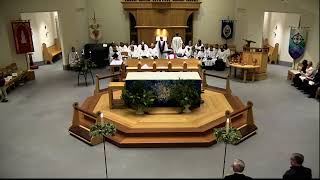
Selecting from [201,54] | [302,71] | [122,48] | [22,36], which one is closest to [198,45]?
[201,54]

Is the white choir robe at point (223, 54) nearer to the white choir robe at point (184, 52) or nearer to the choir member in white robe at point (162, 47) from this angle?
the white choir robe at point (184, 52)

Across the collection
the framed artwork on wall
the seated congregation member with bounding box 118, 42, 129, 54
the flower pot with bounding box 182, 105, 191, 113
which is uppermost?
the framed artwork on wall

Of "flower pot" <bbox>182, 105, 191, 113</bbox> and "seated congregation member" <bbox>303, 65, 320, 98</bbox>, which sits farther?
"seated congregation member" <bbox>303, 65, 320, 98</bbox>

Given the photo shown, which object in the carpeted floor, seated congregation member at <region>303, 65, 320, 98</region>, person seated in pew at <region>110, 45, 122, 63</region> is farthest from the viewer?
person seated in pew at <region>110, 45, 122, 63</region>

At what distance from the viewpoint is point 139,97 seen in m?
8.54

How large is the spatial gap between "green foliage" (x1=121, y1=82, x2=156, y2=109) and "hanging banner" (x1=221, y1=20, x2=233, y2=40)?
827 cm

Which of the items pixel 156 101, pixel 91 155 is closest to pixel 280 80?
pixel 156 101

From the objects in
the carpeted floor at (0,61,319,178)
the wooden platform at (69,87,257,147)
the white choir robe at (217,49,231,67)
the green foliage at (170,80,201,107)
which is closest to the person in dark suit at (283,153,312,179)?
the carpeted floor at (0,61,319,178)

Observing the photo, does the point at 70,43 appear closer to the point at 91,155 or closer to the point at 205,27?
the point at 205,27

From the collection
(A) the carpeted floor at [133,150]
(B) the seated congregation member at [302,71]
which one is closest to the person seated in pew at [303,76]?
(B) the seated congregation member at [302,71]

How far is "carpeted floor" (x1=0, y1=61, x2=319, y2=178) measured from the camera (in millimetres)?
6520

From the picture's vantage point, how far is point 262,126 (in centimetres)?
865

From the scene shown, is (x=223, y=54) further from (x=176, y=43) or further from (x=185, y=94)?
(x=185, y=94)

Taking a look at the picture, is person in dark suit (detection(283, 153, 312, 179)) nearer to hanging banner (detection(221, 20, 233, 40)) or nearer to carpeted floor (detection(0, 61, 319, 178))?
carpeted floor (detection(0, 61, 319, 178))
